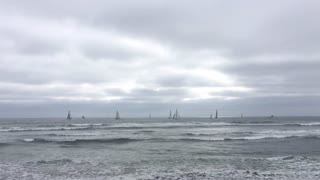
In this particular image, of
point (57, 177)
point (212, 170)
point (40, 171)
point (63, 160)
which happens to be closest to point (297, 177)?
point (212, 170)

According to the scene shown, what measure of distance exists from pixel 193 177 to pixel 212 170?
2401 millimetres

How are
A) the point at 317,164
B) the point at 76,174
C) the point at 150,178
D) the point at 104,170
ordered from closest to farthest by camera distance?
the point at 150,178 → the point at 76,174 → the point at 104,170 → the point at 317,164

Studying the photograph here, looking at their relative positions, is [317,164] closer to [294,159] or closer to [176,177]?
[294,159]

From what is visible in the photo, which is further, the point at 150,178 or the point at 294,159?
the point at 294,159

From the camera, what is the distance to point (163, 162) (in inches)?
838

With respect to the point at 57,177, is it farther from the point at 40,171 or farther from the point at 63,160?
the point at 63,160

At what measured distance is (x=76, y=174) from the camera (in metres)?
17.1

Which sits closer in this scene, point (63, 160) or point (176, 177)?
point (176, 177)

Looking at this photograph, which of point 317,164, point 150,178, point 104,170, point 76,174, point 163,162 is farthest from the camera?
point 163,162

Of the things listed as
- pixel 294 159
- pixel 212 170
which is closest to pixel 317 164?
pixel 294 159

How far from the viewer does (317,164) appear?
19984mm

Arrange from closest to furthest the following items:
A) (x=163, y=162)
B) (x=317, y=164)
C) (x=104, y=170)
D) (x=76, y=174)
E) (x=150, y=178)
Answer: (x=150, y=178) → (x=76, y=174) → (x=104, y=170) → (x=317, y=164) → (x=163, y=162)

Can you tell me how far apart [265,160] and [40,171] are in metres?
12.9

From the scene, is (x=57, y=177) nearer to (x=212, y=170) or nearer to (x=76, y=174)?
(x=76, y=174)
